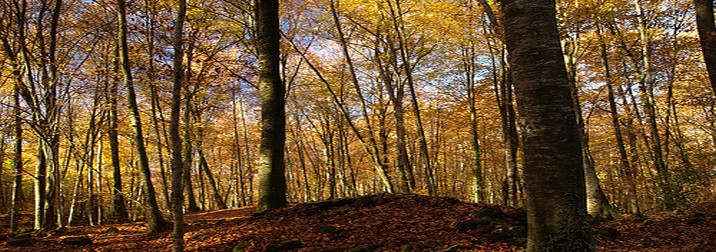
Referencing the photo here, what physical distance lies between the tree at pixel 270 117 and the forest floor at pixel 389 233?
541 millimetres

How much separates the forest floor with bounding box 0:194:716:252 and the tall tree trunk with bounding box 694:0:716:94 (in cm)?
297

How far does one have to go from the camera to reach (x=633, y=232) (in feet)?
23.3

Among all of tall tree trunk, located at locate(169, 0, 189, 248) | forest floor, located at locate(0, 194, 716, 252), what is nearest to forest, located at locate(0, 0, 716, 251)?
tall tree trunk, located at locate(169, 0, 189, 248)

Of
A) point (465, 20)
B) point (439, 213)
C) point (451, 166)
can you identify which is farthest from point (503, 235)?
point (451, 166)

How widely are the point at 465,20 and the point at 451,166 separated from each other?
23196mm

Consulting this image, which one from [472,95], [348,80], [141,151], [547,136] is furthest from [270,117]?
[348,80]

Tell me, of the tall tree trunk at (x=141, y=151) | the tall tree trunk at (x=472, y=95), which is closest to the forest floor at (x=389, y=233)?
the tall tree trunk at (x=141, y=151)

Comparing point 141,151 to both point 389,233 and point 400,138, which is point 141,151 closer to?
point 389,233

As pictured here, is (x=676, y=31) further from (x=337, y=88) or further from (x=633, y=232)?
(x=337, y=88)

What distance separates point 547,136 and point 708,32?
6.07 meters

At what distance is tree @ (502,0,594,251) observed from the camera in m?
3.38

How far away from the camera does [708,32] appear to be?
6.77m

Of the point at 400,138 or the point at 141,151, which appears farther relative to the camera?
the point at 400,138

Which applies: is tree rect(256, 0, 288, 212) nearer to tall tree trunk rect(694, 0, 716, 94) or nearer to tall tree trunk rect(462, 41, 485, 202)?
tall tree trunk rect(694, 0, 716, 94)
